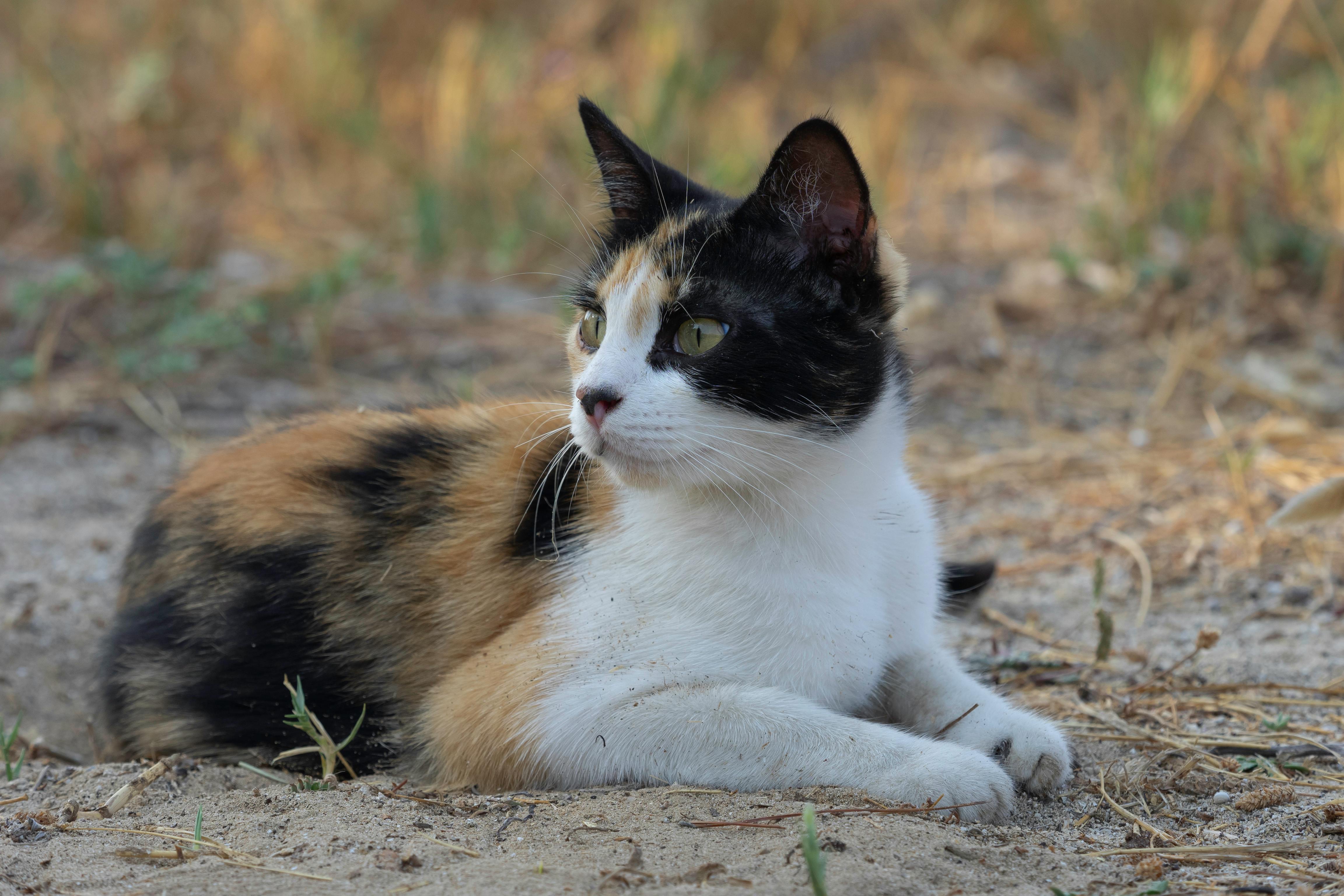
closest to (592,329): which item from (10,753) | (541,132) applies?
(10,753)

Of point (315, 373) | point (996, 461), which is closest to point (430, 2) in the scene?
point (315, 373)

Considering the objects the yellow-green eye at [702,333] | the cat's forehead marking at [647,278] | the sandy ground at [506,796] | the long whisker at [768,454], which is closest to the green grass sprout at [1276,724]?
the sandy ground at [506,796]

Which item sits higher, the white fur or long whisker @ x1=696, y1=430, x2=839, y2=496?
long whisker @ x1=696, y1=430, x2=839, y2=496

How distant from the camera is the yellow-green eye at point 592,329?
227 cm

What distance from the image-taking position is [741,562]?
209 cm

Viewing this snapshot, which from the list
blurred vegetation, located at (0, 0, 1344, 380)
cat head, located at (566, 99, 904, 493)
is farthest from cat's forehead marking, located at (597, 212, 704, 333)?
blurred vegetation, located at (0, 0, 1344, 380)

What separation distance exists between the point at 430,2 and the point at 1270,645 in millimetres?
7925

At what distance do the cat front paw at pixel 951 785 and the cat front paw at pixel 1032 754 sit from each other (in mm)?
118

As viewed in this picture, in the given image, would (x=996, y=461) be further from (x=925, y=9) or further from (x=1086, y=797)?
(x=925, y=9)

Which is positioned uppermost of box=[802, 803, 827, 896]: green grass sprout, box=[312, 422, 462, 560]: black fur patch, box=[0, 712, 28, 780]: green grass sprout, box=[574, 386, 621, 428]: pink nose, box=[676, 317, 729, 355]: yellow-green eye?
box=[676, 317, 729, 355]: yellow-green eye

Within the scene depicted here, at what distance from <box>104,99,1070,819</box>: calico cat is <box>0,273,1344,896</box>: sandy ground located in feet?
0.40

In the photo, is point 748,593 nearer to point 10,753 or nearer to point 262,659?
point 262,659

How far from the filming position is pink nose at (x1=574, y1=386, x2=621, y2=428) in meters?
1.93

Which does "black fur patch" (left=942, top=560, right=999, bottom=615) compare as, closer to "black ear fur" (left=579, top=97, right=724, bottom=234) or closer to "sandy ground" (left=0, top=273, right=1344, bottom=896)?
"sandy ground" (left=0, top=273, right=1344, bottom=896)
